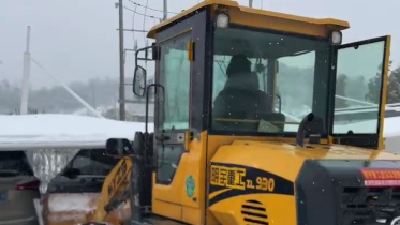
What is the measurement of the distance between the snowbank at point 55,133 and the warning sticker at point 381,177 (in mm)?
6222

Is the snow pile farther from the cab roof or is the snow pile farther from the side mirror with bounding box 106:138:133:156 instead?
the cab roof

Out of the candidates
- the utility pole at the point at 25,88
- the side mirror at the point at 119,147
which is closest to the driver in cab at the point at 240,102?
the side mirror at the point at 119,147

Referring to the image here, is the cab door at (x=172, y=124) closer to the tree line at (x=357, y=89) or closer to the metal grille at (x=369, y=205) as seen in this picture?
the tree line at (x=357, y=89)

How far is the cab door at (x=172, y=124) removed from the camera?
4.54 meters

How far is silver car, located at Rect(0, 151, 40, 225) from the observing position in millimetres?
7082

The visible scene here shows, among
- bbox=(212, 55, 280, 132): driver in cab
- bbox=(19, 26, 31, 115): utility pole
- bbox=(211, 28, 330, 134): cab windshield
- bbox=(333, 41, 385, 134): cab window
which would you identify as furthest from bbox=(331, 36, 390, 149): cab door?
bbox=(19, 26, 31, 115): utility pole

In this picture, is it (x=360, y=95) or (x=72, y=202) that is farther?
(x=72, y=202)

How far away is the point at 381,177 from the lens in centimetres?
328

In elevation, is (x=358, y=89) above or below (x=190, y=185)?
above

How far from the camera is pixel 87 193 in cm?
830

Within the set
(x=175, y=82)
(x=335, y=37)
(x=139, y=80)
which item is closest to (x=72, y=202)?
(x=139, y=80)

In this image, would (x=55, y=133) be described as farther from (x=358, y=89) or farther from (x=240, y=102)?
(x=358, y=89)

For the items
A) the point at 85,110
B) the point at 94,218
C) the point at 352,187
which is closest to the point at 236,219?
the point at 352,187

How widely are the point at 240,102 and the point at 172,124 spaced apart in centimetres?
76
